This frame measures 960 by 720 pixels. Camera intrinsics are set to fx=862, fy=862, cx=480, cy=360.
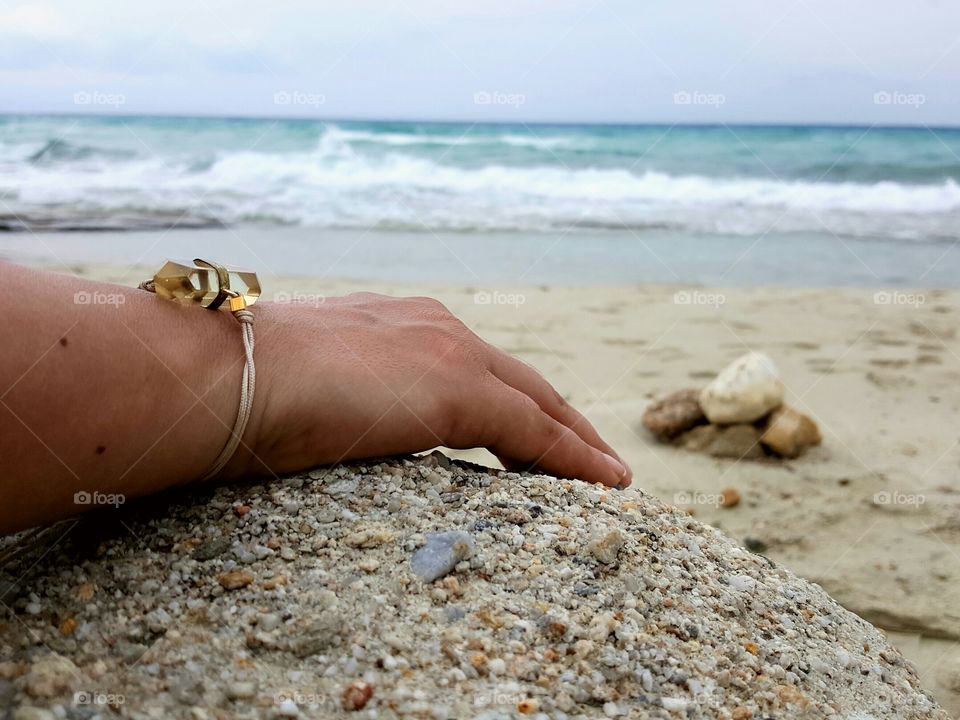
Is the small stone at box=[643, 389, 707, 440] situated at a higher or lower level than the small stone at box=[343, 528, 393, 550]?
lower

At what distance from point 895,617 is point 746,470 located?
103 cm

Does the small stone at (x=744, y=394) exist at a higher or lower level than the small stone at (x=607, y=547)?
lower

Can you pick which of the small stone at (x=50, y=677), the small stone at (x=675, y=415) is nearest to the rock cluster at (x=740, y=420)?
the small stone at (x=675, y=415)

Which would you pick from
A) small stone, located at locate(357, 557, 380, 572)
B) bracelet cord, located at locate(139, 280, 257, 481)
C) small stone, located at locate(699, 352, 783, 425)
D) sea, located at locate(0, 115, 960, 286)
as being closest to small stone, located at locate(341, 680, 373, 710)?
small stone, located at locate(357, 557, 380, 572)

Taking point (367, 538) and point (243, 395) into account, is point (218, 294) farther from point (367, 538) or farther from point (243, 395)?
point (367, 538)

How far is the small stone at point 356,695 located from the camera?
1.20m

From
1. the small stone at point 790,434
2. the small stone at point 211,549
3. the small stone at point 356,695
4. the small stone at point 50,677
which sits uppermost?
the small stone at point 211,549

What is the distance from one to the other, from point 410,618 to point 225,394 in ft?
1.63

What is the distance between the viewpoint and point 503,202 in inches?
436

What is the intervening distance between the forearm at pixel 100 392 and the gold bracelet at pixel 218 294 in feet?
0.06

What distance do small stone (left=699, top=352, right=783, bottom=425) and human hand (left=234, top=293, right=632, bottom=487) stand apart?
1579 mm

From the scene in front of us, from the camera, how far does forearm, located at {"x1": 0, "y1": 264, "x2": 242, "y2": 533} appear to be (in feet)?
4.18

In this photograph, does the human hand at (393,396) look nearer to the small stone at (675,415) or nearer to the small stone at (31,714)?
the small stone at (31,714)

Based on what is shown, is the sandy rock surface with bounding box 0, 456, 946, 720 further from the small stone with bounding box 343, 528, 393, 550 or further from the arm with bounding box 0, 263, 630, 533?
the arm with bounding box 0, 263, 630, 533
